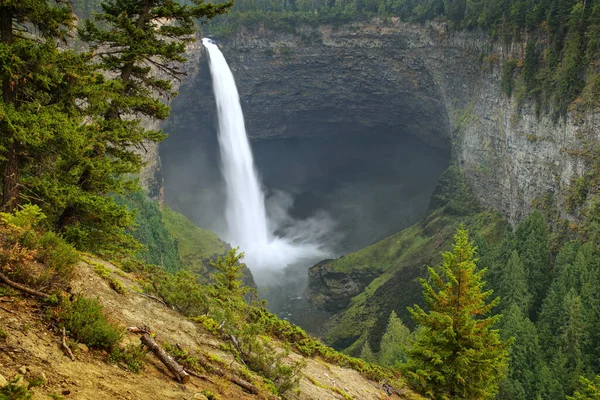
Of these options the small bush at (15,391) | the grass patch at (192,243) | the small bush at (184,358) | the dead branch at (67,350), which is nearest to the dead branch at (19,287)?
the dead branch at (67,350)

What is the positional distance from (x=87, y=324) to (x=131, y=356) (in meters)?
1.03

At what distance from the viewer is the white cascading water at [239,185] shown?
330 feet

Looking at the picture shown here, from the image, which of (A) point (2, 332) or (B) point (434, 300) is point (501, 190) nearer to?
(B) point (434, 300)

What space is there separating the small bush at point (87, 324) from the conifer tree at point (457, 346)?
1253 cm

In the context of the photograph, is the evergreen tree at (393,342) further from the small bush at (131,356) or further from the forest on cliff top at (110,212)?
the small bush at (131,356)

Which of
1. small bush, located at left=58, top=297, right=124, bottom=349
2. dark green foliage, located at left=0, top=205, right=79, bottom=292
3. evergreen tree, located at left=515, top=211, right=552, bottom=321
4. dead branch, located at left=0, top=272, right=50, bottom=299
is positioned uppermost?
evergreen tree, located at left=515, top=211, right=552, bottom=321

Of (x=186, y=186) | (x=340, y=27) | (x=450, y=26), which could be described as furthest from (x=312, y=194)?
(x=450, y=26)

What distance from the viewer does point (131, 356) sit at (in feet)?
29.4

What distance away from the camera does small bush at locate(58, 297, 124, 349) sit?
8.60 m

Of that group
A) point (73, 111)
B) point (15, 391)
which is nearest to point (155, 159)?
point (73, 111)

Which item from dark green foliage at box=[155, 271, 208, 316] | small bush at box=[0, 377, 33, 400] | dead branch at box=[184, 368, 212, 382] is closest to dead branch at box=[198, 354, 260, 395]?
dead branch at box=[184, 368, 212, 382]

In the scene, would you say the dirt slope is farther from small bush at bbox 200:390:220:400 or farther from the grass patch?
the grass patch

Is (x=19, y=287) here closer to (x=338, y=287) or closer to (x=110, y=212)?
(x=110, y=212)

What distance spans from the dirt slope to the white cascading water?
285ft
